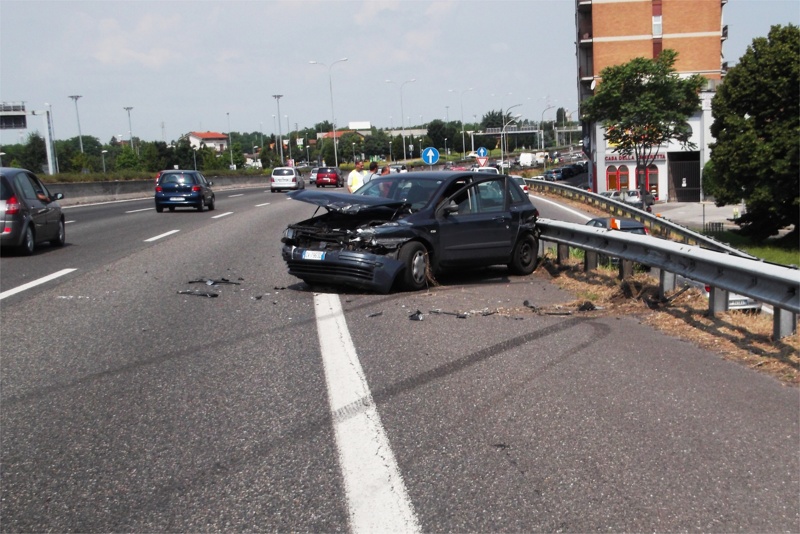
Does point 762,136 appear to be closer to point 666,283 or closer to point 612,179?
point 612,179

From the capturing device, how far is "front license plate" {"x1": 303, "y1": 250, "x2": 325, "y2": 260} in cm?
1067

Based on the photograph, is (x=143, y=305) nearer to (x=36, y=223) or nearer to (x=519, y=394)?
(x=519, y=394)

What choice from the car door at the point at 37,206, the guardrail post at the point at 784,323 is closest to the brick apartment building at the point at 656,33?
the car door at the point at 37,206

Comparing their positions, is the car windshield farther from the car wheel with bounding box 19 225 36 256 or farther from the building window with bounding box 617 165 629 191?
the building window with bounding box 617 165 629 191

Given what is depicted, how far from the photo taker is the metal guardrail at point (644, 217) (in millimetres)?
19078

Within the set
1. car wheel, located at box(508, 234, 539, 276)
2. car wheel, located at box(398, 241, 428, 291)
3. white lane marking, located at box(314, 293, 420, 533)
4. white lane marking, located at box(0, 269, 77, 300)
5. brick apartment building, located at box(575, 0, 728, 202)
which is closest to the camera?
white lane marking, located at box(314, 293, 420, 533)

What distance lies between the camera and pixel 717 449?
16.0ft

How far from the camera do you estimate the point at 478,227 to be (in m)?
11.7

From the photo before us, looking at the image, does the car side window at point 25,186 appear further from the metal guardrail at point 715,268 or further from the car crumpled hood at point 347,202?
the metal guardrail at point 715,268

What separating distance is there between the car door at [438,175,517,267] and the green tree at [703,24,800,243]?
1345 inches

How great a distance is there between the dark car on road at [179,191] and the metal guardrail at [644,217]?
48.8ft

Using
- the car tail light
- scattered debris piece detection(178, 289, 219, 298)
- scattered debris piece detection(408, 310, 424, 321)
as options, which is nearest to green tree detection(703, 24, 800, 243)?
the car tail light

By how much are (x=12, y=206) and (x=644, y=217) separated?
A: 1829 centimetres

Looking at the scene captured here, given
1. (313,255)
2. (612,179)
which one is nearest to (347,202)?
(313,255)
